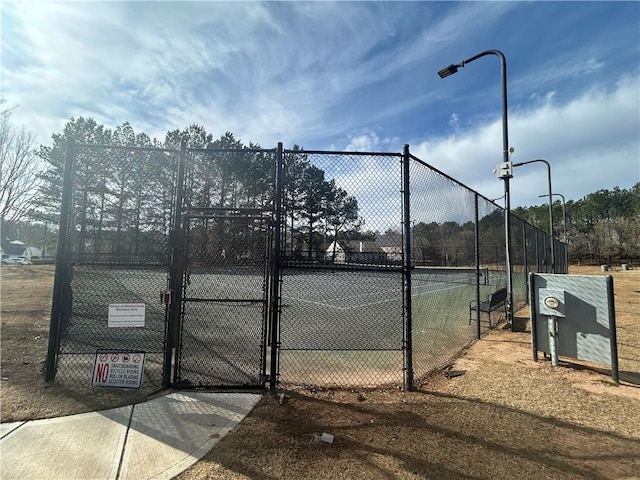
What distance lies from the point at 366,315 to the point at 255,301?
21.8 feet

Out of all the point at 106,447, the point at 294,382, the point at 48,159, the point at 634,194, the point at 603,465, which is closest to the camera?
the point at 603,465

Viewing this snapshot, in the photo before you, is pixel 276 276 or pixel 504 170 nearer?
pixel 276 276

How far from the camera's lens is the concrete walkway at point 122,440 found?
2580 millimetres

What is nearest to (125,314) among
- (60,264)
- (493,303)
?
(60,264)

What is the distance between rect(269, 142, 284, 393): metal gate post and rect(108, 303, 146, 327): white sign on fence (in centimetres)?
169

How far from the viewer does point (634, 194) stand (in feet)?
199

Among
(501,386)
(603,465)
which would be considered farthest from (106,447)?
(501,386)

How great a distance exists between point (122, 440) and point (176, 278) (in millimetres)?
1812

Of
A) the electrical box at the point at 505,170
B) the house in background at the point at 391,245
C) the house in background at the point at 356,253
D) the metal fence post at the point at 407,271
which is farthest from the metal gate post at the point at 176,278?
the electrical box at the point at 505,170

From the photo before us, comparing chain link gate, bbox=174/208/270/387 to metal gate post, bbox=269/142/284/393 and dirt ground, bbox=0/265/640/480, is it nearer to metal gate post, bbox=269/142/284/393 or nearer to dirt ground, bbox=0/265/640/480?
metal gate post, bbox=269/142/284/393

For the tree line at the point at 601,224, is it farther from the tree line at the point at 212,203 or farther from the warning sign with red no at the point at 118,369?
the warning sign with red no at the point at 118,369

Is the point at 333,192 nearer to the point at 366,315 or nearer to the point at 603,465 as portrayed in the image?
the point at 603,465

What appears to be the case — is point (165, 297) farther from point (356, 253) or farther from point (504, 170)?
point (504, 170)

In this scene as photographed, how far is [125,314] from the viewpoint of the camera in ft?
13.5
